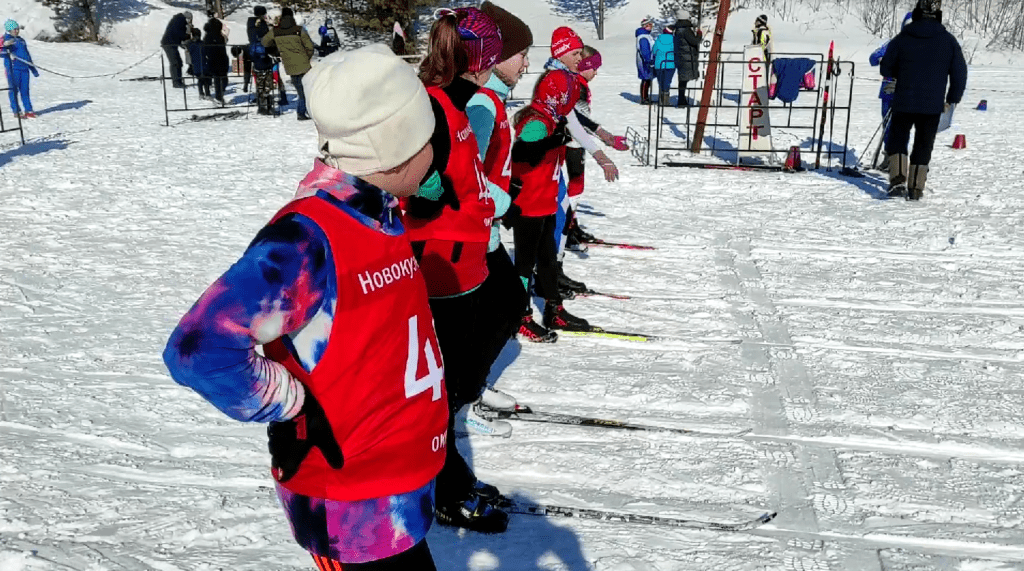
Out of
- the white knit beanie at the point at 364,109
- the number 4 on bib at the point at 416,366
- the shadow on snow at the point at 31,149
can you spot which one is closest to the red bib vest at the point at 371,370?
the number 4 on bib at the point at 416,366

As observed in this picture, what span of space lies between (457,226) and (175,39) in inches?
691

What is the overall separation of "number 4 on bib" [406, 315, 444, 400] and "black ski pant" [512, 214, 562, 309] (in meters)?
2.77

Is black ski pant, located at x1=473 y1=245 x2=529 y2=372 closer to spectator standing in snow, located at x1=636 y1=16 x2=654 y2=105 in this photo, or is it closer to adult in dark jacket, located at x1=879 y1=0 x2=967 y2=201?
adult in dark jacket, located at x1=879 y1=0 x2=967 y2=201

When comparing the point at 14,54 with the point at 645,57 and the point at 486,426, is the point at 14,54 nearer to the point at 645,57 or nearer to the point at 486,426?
the point at 645,57

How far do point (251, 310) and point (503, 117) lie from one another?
6.99ft

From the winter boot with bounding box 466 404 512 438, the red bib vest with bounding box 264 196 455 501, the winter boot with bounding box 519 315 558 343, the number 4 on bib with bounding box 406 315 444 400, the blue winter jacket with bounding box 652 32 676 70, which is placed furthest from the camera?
the blue winter jacket with bounding box 652 32 676 70

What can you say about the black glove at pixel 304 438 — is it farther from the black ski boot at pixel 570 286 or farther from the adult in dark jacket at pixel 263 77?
the adult in dark jacket at pixel 263 77

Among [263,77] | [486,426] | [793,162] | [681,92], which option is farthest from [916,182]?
[263,77]

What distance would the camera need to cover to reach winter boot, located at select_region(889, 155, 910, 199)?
367 inches

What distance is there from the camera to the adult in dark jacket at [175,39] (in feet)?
60.1

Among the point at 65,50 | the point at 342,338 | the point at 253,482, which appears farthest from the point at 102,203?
the point at 65,50

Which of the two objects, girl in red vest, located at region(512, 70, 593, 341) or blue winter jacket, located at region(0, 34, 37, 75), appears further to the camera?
blue winter jacket, located at region(0, 34, 37, 75)

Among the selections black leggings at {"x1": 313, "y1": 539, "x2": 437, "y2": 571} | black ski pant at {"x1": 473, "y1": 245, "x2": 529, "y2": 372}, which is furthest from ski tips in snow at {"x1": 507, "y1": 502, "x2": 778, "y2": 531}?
black leggings at {"x1": 313, "y1": 539, "x2": 437, "y2": 571}

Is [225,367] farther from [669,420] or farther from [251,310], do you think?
[669,420]
